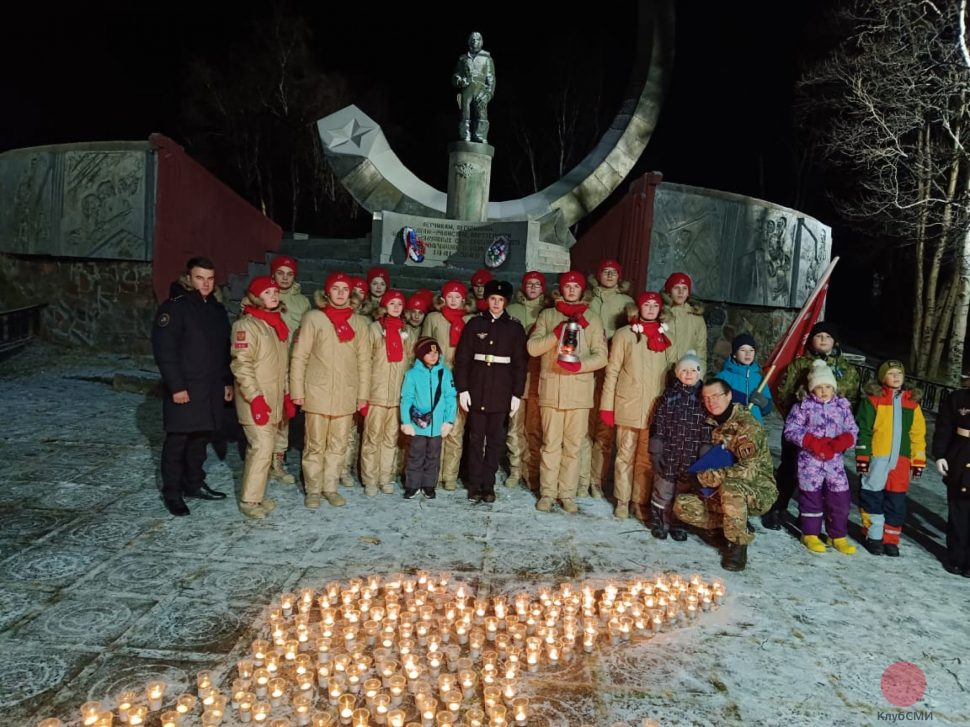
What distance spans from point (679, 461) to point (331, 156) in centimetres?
1238

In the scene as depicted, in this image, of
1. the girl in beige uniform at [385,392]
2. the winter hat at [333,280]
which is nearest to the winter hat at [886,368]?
the girl in beige uniform at [385,392]

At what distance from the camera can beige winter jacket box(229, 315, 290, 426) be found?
179 inches

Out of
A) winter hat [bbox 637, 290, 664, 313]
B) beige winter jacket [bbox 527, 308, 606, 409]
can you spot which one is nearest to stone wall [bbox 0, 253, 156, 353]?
beige winter jacket [bbox 527, 308, 606, 409]

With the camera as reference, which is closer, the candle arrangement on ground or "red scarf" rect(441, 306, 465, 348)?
the candle arrangement on ground

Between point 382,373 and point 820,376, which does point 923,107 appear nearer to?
point 820,376

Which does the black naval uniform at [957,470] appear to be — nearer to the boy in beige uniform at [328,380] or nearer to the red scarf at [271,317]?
the boy in beige uniform at [328,380]

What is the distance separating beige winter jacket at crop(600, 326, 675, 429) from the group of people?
0.01 m

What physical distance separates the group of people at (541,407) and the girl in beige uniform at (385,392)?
0.5 inches

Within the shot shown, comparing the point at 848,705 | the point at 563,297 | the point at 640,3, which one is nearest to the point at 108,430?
the point at 563,297

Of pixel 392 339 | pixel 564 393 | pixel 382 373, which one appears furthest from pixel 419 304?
pixel 564 393

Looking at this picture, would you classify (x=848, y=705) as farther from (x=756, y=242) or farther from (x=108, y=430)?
(x=756, y=242)

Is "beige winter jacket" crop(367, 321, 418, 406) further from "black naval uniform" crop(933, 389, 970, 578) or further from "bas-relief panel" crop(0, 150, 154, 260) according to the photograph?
"bas-relief panel" crop(0, 150, 154, 260)

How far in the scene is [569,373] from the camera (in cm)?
518

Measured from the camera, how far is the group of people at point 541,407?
4.52 m
